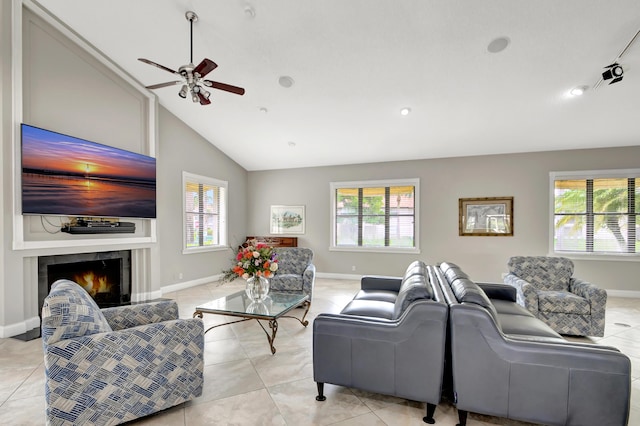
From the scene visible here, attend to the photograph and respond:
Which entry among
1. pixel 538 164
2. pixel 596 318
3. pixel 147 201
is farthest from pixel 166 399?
pixel 538 164

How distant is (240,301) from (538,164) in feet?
19.6

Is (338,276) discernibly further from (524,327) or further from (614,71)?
(614,71)

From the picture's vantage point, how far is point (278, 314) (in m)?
3.16

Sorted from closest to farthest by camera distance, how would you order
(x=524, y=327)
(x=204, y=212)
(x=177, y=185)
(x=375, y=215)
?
1. (x=524, y=327)
2. (x=177, y=185)
3. (x=204, y=212)
4. (x=375, y=215)

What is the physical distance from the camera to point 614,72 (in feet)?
11.9

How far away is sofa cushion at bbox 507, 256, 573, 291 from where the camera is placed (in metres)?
4.30

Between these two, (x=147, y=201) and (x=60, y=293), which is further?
(x=147, y=201)

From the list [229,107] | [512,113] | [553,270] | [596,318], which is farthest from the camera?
[229,107]

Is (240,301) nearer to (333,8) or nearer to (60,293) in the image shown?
Result: (60,293)

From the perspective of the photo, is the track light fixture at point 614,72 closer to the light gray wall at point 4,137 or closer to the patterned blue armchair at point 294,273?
the patterned blue armchair at point 294,273

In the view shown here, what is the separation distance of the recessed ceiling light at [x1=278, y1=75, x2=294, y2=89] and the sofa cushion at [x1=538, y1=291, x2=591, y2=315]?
433 centimetres

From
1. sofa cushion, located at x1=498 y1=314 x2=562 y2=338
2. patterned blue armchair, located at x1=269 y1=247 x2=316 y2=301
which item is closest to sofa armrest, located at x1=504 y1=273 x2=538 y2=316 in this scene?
sofa cushion, located at x1=498 y1=314 x2=562 y2=338

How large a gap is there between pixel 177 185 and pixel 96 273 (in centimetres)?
202

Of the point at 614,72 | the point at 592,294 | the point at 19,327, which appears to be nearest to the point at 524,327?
the point at 592,294
